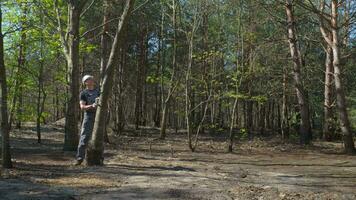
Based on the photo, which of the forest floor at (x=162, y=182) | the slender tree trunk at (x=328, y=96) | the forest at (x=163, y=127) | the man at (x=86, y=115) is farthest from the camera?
the slender tree trunk at (x=328, y=96)

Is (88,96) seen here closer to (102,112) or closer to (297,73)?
(102,112)

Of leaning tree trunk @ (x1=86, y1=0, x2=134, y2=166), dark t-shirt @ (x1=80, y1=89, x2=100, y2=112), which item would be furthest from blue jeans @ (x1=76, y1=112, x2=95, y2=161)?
leaning tree trunk @ (x1=86, y1=0, x2=134, y2=166)

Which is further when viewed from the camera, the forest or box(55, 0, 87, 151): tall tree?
box(55, 0, 87, 151): tall tree

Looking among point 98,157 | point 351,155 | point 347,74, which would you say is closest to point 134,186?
point 98,157

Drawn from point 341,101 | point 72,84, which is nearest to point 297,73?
point 341,101

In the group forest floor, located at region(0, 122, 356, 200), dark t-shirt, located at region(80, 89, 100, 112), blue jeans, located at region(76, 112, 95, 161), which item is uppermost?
dark t-shirt, located at region(80, 89, 100, 112)

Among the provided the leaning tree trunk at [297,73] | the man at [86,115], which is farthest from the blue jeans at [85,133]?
the leaning tree trunk at [297,73]

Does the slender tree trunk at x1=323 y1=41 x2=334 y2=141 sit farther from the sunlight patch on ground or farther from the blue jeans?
the sunlight patch on ground

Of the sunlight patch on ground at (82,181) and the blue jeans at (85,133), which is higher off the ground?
the blue jeans at (85,133)

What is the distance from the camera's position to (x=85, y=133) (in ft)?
33.1

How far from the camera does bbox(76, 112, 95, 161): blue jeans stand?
10.0m

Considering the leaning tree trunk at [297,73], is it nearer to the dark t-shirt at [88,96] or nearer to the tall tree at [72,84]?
the tall tree at [72,84]

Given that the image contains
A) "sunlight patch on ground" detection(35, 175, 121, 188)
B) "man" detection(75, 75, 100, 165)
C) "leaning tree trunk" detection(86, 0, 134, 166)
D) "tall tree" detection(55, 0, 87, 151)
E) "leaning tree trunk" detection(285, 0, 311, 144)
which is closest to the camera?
"sunlight patch on ground" detection(35, 175, 121, 188)

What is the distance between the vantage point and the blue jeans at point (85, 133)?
32.9ft
